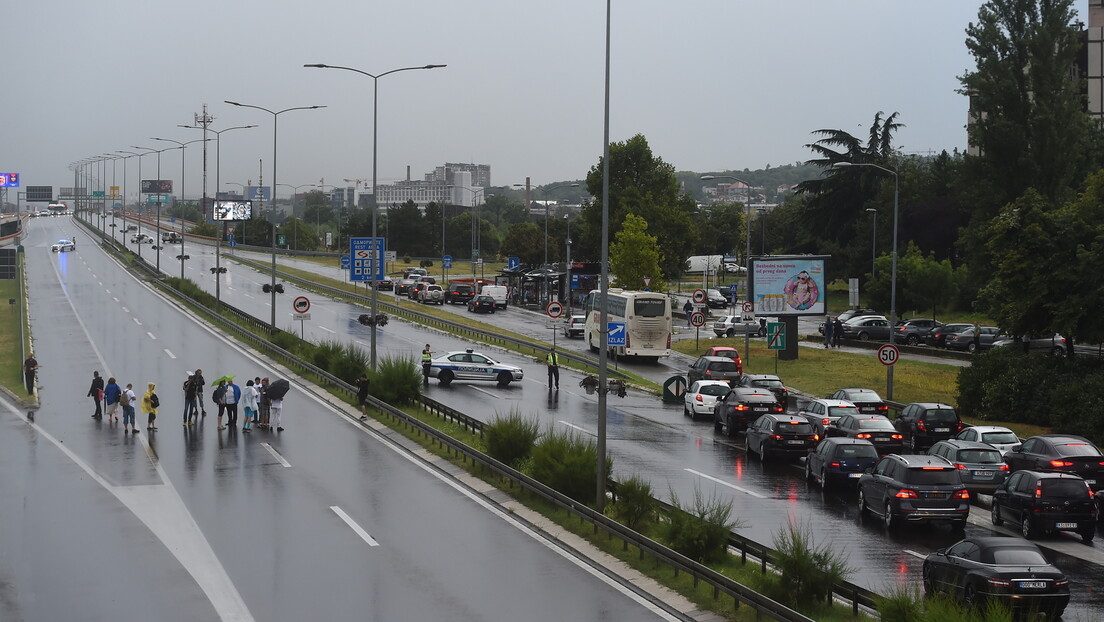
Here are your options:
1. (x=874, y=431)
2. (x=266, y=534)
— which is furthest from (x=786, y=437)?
(x=266, y=534)

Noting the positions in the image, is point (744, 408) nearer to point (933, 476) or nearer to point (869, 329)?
point (933, 476)

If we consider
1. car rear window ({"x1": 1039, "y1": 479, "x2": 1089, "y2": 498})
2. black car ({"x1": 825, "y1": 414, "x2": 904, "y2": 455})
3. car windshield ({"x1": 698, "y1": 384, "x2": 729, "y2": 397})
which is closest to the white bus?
car windshield ({"x1": 698, "y1": 384, "x2": 729, "y2": 397})

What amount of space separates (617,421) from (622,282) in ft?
130

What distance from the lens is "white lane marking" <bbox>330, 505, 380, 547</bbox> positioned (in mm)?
20906

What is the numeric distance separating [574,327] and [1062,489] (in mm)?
47392

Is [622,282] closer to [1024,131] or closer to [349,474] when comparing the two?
[1024,131]

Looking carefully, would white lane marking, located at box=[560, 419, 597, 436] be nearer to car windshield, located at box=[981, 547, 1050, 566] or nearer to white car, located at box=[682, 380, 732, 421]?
white car, located at box=[682, 380, 732, 421]

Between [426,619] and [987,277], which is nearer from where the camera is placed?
[426,619]

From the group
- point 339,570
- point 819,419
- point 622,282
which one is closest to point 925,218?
point 622,282

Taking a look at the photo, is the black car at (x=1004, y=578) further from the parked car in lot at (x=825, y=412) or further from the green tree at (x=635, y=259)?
the green tree at (x=635, y=259)

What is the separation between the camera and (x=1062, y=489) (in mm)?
22000

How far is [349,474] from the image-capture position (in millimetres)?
27500

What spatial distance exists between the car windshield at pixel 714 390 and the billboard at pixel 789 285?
15.4 metres

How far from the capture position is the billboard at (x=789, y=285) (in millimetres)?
55750
